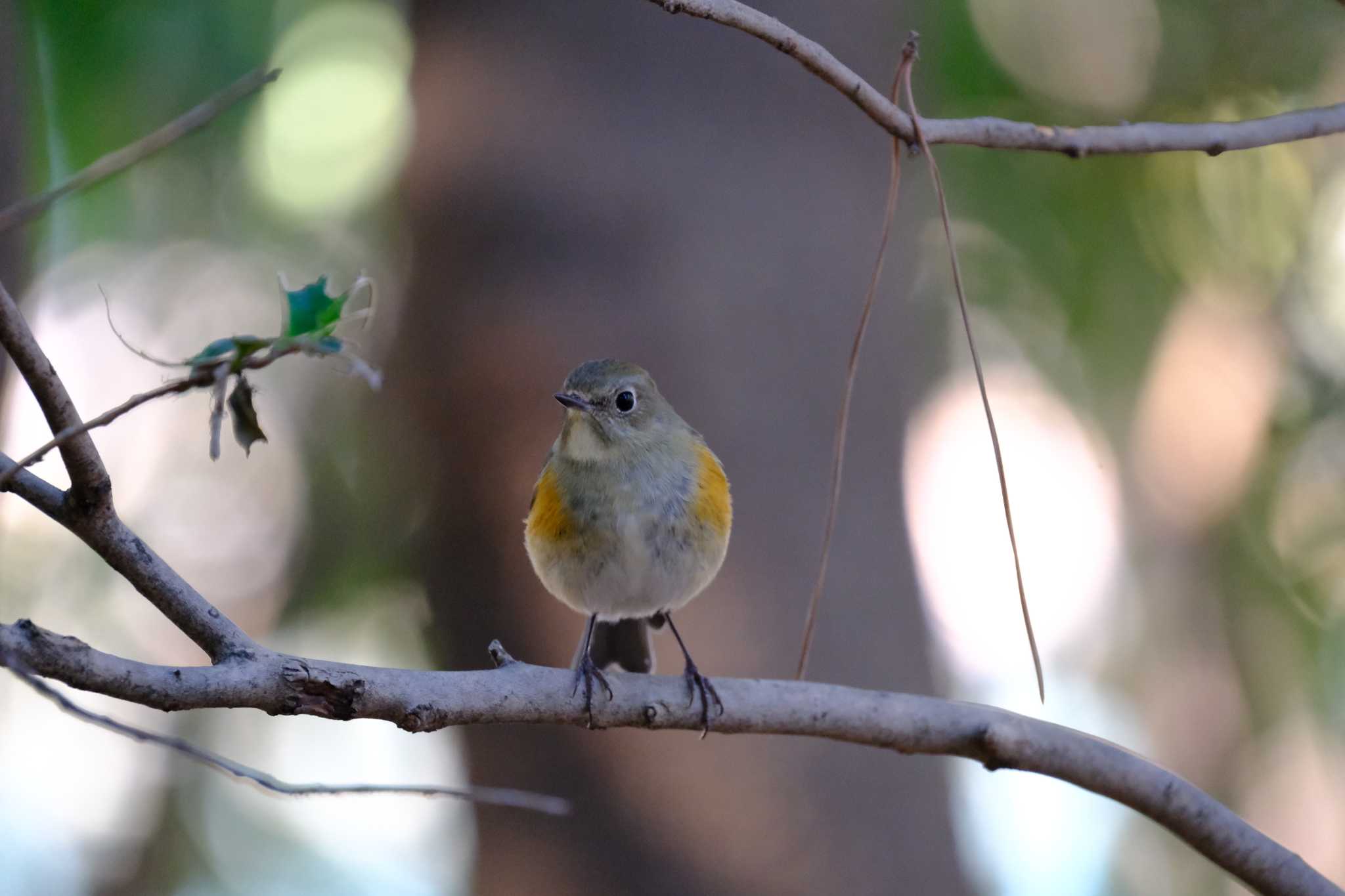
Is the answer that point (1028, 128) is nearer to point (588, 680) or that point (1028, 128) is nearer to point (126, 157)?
point (588, 680)

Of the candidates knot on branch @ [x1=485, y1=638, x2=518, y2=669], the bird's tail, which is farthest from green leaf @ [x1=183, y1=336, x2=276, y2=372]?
the bird's tail

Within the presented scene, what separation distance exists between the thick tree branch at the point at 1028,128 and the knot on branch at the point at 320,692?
112 centimetres

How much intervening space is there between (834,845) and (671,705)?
2.46 meters

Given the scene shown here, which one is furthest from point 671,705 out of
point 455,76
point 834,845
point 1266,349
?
point 1266,349

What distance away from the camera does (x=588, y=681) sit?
229 cm

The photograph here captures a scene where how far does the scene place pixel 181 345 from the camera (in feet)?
20.9

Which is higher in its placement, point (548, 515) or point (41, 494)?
point (548, 515)

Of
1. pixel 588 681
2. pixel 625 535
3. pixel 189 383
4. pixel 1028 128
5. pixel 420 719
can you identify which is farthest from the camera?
pixel 625 535

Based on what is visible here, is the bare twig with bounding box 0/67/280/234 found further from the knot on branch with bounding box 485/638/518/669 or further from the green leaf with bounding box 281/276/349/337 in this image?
the knot on branch with bounding box 485/638/518/669

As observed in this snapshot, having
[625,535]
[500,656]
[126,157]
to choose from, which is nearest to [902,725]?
[500,656]

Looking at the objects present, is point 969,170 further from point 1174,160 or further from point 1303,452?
point 1303,452

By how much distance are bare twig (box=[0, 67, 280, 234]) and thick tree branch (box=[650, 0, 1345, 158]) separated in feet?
2.25

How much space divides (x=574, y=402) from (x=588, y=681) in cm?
108

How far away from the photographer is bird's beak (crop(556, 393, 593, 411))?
317 centimetres
